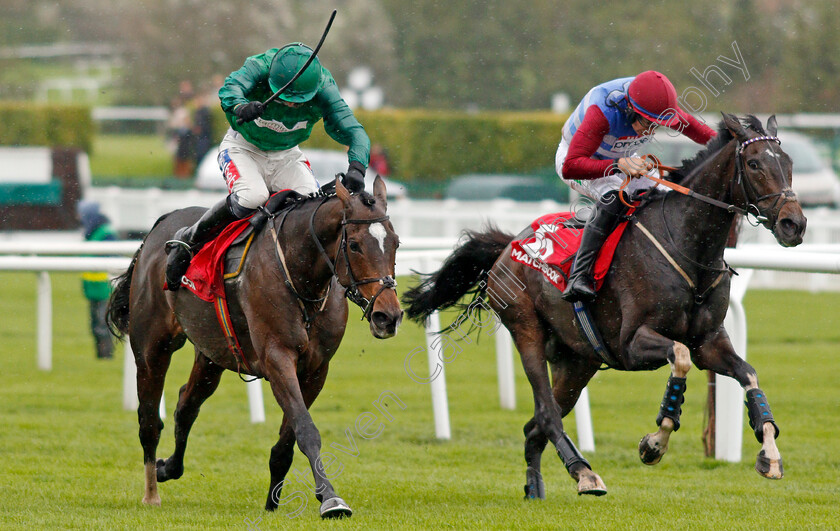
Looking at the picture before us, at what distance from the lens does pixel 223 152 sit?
18.8ft

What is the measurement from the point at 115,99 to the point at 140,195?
1558cm

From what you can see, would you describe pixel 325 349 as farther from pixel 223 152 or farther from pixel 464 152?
pixel 464 152

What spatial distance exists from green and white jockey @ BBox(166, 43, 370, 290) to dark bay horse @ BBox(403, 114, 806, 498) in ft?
4.09

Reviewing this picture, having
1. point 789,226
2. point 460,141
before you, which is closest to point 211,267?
point 789,226

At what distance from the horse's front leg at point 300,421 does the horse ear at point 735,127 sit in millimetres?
2142

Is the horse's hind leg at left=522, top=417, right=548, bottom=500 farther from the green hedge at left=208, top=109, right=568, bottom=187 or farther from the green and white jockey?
the green hedge at left=208, top=109, right=568, bottom=187

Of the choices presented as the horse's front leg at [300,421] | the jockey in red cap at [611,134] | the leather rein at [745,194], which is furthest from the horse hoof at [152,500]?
the leather rein at [745,194]

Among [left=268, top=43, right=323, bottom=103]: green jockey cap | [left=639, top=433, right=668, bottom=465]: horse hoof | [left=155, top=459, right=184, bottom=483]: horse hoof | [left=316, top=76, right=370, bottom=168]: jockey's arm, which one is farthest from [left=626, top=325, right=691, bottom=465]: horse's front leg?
[left=155, top=459, right=184, bottom=483]: horse hoof

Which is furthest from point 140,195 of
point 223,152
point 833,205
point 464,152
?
point 223,152

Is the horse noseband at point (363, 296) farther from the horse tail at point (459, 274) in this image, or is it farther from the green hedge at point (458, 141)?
the green hedge at point (458, 141)

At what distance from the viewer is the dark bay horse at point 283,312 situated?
4.83 m

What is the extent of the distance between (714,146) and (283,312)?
2065 mm

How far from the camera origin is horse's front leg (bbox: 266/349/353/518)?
15.5 ft

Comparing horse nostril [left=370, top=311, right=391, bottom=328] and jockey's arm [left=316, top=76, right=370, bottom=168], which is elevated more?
jockey's arm [left=316, top=76, right=370, bottom=168]
